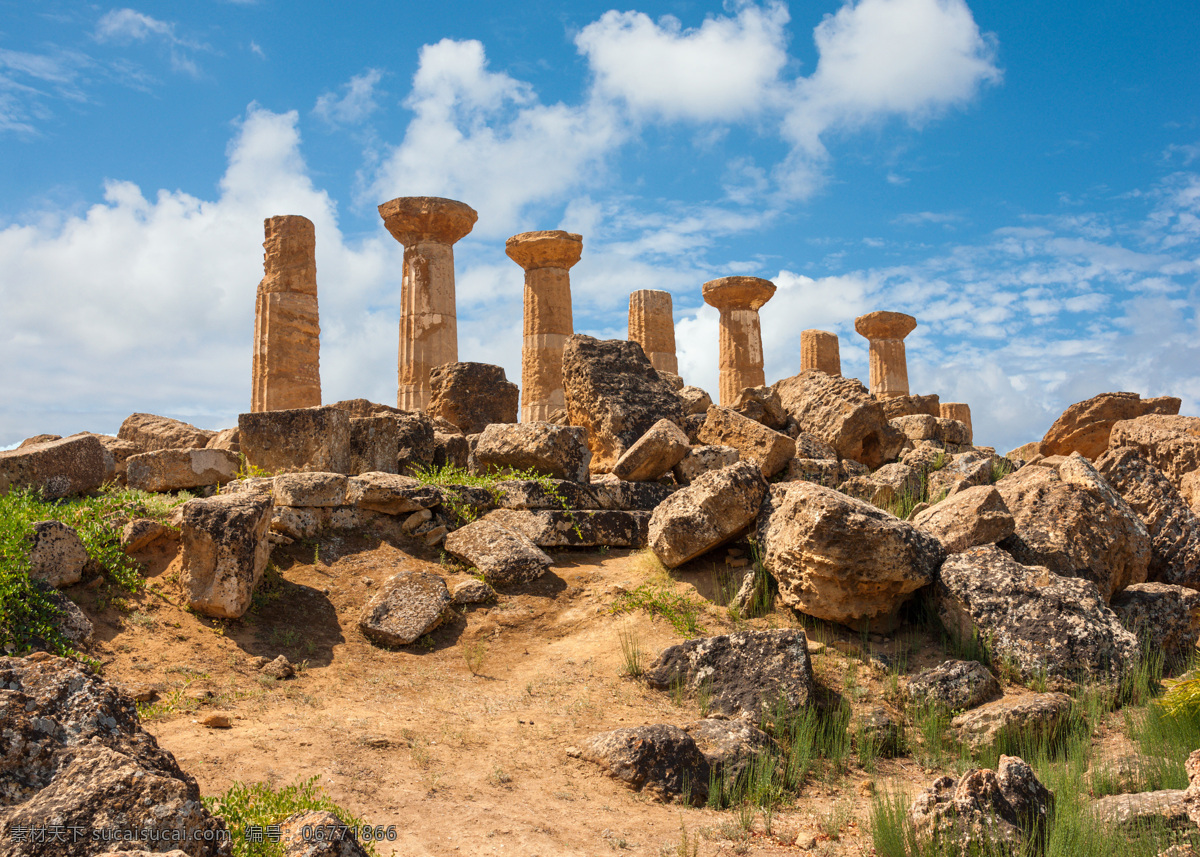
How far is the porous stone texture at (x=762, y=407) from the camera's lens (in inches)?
421

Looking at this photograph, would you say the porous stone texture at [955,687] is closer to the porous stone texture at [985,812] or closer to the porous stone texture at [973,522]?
the porous stone texture at [973,522]

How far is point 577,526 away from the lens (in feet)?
27.1

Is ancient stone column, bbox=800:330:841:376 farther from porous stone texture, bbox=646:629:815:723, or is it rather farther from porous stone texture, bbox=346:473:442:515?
porous stone texture, bbox=646:629:815:723

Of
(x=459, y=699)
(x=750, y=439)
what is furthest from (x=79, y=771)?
(x=750, y=439)

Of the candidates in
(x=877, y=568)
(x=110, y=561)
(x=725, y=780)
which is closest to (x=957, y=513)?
(x=877, y=568)

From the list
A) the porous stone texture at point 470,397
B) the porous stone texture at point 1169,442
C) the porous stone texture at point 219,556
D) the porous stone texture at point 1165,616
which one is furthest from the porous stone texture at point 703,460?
the porous stone texture at point 1169,442

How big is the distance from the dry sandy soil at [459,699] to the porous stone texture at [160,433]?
Answer: 5227 mm

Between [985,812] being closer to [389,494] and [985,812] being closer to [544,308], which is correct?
[389,494]

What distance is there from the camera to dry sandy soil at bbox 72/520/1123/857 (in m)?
4.35

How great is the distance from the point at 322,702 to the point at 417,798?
149cm

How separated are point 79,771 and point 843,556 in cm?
477

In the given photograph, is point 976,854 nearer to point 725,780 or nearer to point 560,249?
point 725,780

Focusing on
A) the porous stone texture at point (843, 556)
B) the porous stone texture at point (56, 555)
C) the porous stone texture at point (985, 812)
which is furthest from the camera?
the porous stone texture at point (843, 556)

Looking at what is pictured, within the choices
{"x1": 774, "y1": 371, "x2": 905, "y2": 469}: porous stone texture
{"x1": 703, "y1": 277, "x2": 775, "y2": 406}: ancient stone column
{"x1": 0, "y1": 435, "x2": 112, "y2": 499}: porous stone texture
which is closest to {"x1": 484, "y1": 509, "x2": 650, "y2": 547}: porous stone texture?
{"x1": 774, "y1": 371, "x2": 905, "y2": 469}: porous stone texture
